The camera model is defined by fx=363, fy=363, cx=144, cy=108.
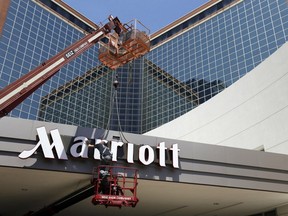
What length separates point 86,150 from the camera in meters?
14.3

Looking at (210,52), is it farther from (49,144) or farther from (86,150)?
(49,144)

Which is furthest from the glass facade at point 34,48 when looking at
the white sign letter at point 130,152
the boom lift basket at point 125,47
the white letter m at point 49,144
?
the white sign letter at point 130,152

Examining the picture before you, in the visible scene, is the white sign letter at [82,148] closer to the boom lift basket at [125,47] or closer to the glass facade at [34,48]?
the boom lift basket at [125,47]

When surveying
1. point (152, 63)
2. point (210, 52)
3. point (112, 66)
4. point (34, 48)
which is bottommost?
point (112, 66)

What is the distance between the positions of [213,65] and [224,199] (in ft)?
214

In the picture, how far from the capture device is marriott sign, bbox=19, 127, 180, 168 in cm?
1375

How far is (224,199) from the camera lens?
1827cm

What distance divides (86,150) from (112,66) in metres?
7.42

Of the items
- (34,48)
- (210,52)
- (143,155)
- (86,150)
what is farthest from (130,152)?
(210,52)

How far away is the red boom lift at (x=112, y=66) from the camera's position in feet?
43.3

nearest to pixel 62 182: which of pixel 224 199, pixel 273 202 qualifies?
pixel 224 199

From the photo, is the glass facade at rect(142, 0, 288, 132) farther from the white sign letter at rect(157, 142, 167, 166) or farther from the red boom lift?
the white sign letter at rect(157, 142, 167, 166)

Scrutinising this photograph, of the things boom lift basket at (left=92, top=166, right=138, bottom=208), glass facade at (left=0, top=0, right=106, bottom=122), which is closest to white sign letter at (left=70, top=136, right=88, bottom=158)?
boom lift basket at (left=92, top=166, right=138, bottom=208)

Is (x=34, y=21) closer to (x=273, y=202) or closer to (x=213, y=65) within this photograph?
(x=213, y=65)
